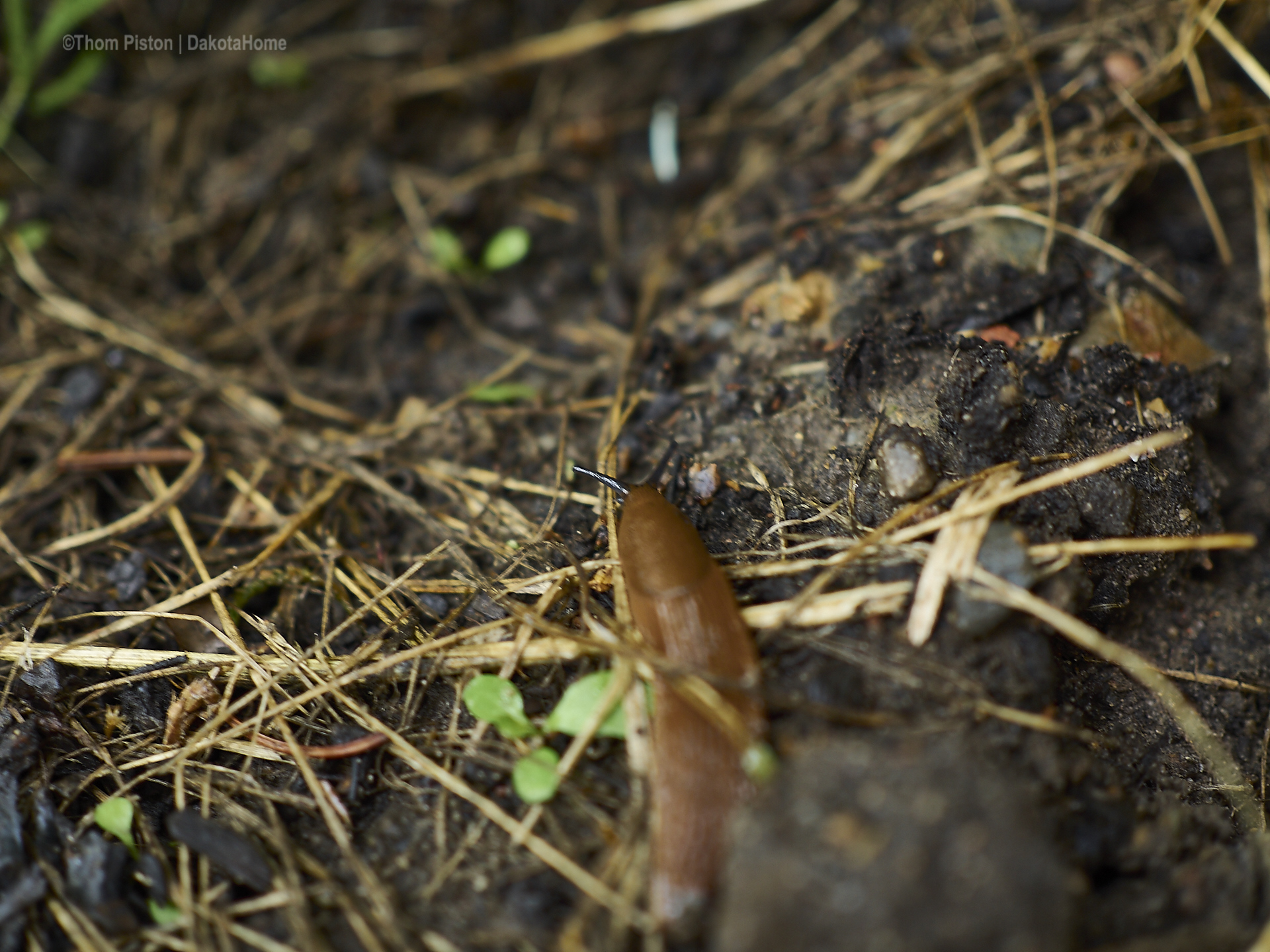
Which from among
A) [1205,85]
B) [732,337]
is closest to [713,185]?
[732,337]

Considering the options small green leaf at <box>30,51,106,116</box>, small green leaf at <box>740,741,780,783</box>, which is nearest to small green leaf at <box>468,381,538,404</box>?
small green leaf at <box>740,741,780,783</box>

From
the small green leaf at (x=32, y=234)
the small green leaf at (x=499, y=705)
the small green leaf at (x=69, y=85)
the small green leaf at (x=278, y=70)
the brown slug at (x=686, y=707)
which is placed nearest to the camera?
the brown slug at (x=686, y=707)

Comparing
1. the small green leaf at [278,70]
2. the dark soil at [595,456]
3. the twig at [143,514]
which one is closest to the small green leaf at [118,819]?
the dark soil at [595,456]

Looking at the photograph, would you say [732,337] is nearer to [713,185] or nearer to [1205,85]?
[713,185]

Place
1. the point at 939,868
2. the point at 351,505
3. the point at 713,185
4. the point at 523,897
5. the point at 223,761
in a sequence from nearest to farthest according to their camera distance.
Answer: the point at 939,868
the point at 523,897
the point at 223,761
the point at 351,505
the point at 713,185

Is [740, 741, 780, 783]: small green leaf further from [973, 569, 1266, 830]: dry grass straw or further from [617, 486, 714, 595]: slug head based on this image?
[973, 569, 1266, 830]: dry grass straw

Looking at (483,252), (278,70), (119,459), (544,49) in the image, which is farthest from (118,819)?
(544,49)

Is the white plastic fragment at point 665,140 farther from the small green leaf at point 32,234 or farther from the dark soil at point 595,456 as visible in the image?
the small green leaf at point 32,234
